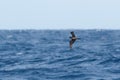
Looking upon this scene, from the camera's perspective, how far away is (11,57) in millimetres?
34469

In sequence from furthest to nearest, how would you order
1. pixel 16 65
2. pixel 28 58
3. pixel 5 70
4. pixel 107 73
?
1. pixel 28 58
2. pixel 16 65
3. pixel 5 70
4. pixel 107 73

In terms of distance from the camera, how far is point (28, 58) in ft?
111

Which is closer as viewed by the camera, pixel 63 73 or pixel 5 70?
pixel 63 73

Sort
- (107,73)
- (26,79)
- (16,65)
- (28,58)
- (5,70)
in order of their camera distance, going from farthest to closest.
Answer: (28,58), (16,65), (5,70), (107,73), (26,79)

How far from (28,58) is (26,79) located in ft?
32.9

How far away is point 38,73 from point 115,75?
13.3 ft

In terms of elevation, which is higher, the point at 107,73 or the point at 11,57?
the point at 11,57

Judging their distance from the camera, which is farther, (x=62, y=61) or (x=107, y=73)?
(x=62, y=61)

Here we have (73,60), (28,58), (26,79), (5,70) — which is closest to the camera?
(26,79)

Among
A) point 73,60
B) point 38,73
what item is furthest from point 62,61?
point 38,73

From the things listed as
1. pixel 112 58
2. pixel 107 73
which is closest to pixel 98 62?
pixel 112 58

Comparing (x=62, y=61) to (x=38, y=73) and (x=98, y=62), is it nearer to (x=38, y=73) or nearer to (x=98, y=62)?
(x=98, y=62)

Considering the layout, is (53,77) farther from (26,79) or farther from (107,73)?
(107,73)

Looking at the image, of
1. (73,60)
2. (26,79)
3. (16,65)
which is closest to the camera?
(26,79)
